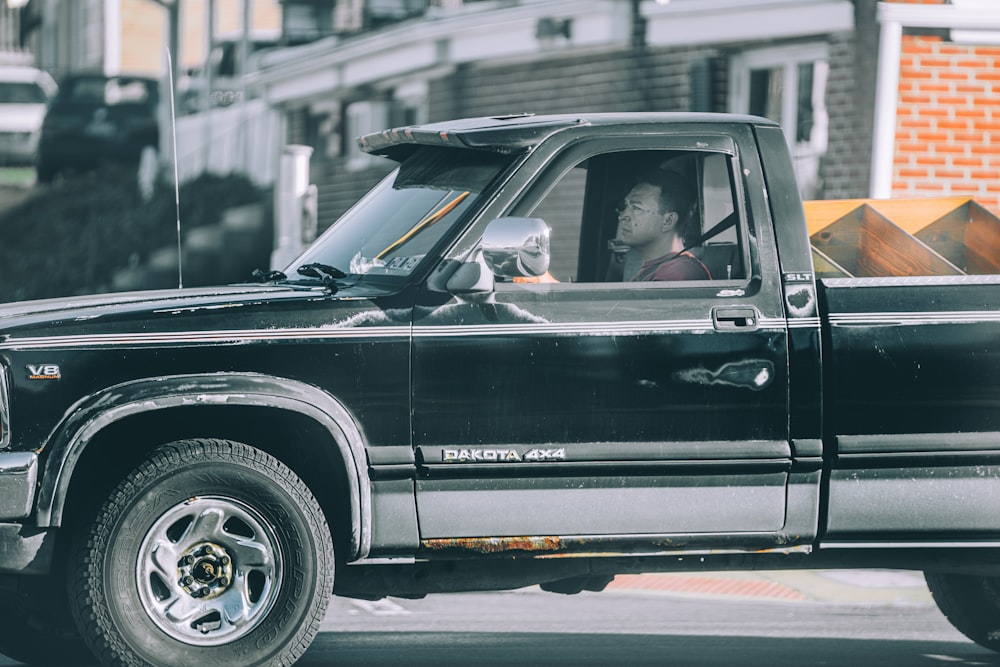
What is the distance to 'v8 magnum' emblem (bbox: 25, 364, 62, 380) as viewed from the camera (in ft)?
18.0

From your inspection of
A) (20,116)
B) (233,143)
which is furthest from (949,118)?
(20,116)

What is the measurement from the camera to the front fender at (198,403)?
5445mm

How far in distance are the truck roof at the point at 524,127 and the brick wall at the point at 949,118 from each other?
7509mm

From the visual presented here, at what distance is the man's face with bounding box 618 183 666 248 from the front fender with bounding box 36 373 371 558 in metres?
1.40

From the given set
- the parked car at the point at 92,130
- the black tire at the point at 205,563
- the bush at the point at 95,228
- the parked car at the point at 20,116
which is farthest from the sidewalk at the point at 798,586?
the parked car at the point at 20,116

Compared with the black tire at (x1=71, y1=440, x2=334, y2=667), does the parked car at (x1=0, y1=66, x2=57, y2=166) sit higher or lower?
higher

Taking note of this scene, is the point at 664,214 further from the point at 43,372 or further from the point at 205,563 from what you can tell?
the point at 43,372

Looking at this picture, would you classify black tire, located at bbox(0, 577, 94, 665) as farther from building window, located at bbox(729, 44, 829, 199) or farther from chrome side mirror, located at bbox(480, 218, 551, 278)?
building window, located at bbox(729, 44, 829, 199)

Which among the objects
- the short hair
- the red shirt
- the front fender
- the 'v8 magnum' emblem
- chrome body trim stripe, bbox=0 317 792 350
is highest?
the short hair

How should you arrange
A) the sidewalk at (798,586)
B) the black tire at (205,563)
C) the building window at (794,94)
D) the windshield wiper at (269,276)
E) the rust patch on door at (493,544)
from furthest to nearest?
the building window at (794,94) → the sidewalk at (798,586) → the windshield wiper at (269,276) → the rust patch on door at (493,544) → the black tire at (205,563)

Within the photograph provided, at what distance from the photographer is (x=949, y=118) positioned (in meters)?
13.3

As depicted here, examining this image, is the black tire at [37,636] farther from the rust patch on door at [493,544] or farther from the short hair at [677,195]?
the short hair at [677,195]

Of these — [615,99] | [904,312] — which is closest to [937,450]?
[904,312]

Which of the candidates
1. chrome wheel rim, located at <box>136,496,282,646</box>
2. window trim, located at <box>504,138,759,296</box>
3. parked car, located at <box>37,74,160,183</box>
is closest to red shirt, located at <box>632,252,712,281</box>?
window trim, located at <box>504,138,759,296</box>
